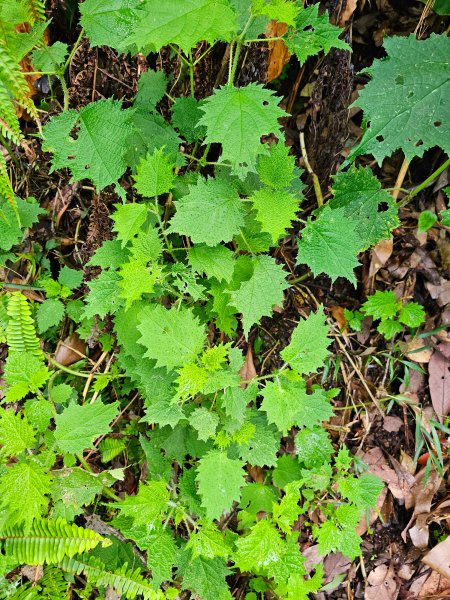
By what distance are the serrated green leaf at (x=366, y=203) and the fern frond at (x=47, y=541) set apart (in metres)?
1.90

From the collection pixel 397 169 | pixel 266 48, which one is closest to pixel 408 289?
pixel 397 169

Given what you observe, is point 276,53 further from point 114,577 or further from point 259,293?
point 114,577

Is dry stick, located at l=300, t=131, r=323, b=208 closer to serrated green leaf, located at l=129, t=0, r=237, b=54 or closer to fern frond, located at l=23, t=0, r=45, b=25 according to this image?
serrated green leaf, located at l=129, t=0, r=237, b=54

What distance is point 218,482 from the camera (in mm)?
1954

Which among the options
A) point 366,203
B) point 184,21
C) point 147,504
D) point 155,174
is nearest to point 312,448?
point 147,504

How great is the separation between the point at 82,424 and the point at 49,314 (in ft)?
2.23

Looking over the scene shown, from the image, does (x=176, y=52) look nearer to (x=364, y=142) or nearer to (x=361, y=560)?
(x=364, y=142)

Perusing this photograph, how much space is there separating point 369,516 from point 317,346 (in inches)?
53.5

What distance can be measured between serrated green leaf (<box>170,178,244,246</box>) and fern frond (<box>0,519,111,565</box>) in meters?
1.48

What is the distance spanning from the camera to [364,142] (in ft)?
6.00

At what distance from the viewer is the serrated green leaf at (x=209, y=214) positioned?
182 centimetres

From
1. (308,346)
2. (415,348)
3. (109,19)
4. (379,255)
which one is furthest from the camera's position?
(415,348)

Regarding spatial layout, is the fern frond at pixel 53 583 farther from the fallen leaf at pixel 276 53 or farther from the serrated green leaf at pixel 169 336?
the fallen leaf at pixel 276 53

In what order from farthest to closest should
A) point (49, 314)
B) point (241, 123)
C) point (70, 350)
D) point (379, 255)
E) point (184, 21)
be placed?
point (379, 255)
point (70, 350)
point (49, 314)
point (241, 123)
point (184, 21)
